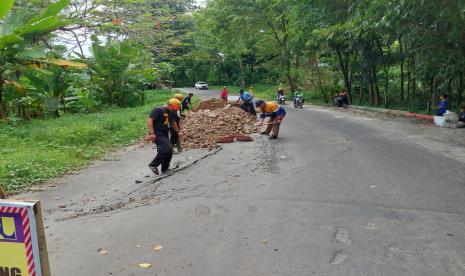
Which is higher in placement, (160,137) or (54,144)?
(160,137)

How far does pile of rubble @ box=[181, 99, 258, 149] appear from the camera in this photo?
13.1 metres

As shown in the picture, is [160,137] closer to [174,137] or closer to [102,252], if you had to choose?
[174,137]

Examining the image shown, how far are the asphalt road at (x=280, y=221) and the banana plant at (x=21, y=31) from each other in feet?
14.5

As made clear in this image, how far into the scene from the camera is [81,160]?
10977 millimetres

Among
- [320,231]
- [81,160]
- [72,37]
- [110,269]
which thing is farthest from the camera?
[72,37]

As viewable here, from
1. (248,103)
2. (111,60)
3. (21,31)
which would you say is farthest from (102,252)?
(248,103)

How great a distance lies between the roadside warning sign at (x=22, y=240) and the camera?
3283 mm

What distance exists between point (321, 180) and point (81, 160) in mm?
6108

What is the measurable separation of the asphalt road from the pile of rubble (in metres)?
3.22

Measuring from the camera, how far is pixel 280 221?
5.75m

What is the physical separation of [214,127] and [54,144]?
5193 mm

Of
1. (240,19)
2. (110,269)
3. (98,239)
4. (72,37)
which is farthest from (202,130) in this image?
Answer: (240,19)

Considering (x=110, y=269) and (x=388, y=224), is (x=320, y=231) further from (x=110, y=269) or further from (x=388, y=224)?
(x=110, y=269)

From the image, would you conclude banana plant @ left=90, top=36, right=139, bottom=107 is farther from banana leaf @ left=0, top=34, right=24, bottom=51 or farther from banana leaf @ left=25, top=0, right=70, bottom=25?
banana leaf @ left=0, top=34, right=24, bottom=51
